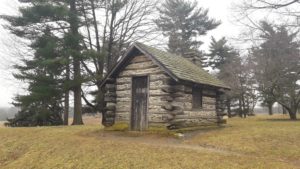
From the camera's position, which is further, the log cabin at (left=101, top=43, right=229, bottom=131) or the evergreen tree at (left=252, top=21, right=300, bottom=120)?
the evergreen tree at (left=252, top=21, right=300, bottom=120)

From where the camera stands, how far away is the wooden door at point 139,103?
53.9 feet

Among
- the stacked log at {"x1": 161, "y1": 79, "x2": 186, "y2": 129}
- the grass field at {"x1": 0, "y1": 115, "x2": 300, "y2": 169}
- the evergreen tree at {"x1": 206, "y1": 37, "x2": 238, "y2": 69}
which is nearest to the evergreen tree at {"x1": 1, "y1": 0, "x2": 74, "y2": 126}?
the grass field at {"x1": 0, "y1": 115, "x2": 300, "y2": 169}

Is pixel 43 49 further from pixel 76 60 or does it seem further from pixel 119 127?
pixel 119 127

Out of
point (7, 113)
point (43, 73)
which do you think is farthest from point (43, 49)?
point (7, 113)

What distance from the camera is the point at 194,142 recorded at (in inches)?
516

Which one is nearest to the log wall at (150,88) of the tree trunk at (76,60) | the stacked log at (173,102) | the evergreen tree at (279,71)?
the stacked log at (173,102)

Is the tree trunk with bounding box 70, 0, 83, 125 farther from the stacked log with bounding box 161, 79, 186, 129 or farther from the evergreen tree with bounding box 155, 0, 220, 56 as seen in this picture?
the evergreen tree with bounding box 155, 0, 220, 56

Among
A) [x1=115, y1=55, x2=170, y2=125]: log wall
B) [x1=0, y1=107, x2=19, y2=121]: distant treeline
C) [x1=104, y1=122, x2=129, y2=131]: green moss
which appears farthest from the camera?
[x1=0, y1=107, x2=19, y2=121]: distant treeline

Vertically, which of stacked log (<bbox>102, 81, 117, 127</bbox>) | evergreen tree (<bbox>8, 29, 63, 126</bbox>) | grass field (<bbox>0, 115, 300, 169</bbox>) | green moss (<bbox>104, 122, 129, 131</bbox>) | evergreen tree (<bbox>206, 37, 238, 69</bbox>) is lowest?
grass field (<bbox>0, 115, 300, 169</bbox>)

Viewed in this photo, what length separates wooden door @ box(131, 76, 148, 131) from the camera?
16.4 meters

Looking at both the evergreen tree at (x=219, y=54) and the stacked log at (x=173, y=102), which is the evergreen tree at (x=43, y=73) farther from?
the evergreen tree at (x=219, y=54)

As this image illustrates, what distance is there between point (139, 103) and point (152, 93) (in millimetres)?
1104

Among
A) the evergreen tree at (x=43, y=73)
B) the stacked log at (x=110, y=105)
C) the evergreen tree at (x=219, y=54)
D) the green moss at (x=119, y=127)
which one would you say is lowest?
the green moss at (x=119, y=127)

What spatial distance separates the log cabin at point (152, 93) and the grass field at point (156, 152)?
150 centimetres
